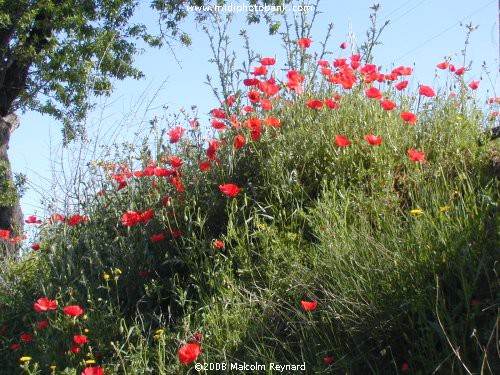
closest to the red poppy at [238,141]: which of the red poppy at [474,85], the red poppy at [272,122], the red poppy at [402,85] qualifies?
the red poppy at [272,122]

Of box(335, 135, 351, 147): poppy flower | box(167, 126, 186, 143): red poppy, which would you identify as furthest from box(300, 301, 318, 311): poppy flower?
box(167, 126, 186, 143): red poppy

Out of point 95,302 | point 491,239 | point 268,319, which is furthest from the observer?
point 95,302

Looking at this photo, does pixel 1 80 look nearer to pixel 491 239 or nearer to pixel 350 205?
pixel 350 205

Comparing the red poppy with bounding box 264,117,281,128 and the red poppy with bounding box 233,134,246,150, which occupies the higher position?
the red poppy with bounding box 264,117,281,128

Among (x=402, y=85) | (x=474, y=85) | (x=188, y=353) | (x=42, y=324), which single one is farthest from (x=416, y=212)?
(x=42, y=324)

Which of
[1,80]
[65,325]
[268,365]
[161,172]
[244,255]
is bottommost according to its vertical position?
[268,365]

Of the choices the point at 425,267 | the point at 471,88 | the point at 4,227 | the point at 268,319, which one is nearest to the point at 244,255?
the point at 268,319

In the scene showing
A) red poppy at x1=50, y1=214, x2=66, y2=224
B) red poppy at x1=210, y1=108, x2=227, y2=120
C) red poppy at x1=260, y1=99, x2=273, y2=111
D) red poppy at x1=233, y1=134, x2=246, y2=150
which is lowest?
red poppy at x1=50, y1=214, x2=66, y2=224

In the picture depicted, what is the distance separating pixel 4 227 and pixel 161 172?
728 cm

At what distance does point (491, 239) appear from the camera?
9.48 ft

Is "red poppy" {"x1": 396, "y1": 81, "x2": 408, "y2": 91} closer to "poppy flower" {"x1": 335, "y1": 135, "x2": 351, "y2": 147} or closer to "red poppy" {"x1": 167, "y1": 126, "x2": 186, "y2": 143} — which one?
"poppy flower" {"x1": 335, "y1": 135, "x2": 351, "y2": 147}

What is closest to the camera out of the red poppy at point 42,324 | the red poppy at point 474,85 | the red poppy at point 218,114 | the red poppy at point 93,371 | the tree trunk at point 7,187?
the red poppy at point 93,371

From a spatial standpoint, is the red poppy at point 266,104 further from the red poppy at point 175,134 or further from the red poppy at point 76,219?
the red poppy at point 76,219

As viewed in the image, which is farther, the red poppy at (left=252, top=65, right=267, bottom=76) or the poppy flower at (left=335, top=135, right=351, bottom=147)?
the red poppy at (left=252, top=65, right=267, bottom=76)
